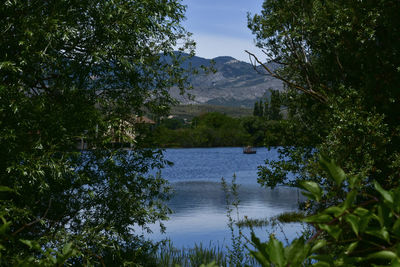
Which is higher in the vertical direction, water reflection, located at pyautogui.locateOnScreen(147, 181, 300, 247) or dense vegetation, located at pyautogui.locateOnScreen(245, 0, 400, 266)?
dense vegetation, located at pyautogui.locateOnScreen(245, 0, 400, 266)

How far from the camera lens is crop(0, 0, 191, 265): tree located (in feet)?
28.4

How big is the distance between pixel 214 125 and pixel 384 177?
130278 millimetres

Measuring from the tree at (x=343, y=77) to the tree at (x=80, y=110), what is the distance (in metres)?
3.17

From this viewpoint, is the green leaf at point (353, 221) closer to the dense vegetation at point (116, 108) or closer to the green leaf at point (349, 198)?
the green leaf at point (349, 198)

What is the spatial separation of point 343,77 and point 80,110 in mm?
7290

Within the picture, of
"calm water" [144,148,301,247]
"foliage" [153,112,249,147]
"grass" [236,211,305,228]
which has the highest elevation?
"foliage" [153,112,249,147]

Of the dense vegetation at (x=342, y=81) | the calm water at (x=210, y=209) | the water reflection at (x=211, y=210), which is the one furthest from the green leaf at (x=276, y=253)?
the water reflection at (x=211, y=210)

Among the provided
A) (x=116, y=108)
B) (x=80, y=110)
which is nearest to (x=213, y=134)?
(x=116, y=108)

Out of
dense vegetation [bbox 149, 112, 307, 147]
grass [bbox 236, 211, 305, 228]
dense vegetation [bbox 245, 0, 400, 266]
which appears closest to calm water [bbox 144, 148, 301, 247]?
grass [bbox 236, 211, 305, 228]

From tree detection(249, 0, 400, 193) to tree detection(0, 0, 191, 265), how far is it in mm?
3175

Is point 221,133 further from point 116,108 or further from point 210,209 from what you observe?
point 116,108

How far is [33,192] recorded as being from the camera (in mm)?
9508

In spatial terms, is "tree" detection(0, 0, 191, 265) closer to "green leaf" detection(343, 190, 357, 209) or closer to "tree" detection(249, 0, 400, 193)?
"tree" detection(249, 0, 400, 193)

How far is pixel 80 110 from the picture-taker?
9.73m
